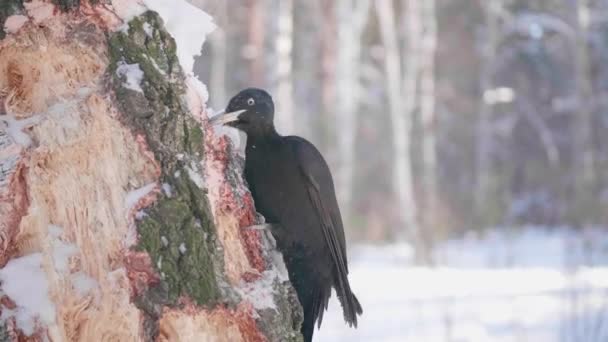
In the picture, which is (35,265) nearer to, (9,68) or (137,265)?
(137,265)

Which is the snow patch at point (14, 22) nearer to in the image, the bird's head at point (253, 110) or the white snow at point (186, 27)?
the white snow at point (186, 27)

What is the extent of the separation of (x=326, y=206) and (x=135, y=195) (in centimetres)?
120

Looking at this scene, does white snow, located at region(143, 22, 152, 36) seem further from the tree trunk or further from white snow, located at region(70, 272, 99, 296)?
the tree trunk

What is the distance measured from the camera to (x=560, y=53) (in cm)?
2217

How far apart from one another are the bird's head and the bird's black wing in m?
0.14

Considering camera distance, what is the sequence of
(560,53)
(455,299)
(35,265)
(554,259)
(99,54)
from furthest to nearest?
1. (560,53)
2. (554,259)
3. (455,299)
4. (99,54)
5. (35,265)

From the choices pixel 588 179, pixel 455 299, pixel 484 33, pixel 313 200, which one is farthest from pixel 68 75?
pixel 484 33

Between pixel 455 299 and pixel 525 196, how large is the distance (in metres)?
14.0

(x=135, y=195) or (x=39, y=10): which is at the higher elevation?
(x=39, y=10)

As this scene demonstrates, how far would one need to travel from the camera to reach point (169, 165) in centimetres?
234

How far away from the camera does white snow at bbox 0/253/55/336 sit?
Result: 2.14m

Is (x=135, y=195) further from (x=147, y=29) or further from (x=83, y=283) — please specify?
(x=147, y=29)

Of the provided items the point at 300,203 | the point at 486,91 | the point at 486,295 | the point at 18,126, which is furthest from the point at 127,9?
the point at 486,91

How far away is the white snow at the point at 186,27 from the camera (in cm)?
A: 260
